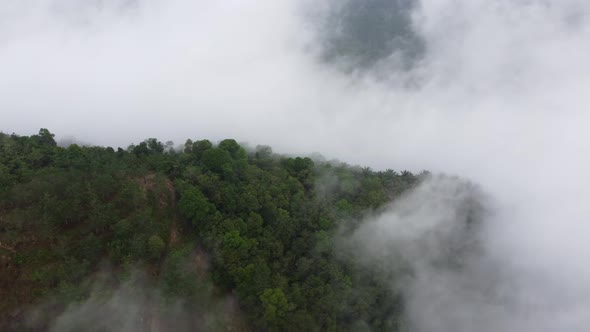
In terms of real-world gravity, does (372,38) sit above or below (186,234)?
above

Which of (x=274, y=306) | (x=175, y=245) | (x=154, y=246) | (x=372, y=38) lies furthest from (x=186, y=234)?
(x=372, y=38)

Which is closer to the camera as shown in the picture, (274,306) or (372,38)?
(274,306)

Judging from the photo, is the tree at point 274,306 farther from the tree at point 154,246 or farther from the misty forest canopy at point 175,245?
the tree at point 154,246

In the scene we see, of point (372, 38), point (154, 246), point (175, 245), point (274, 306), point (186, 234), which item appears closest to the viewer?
point (154, 246)

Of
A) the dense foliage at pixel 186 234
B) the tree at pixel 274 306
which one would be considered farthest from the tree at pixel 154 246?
the tree at pixel 274 306

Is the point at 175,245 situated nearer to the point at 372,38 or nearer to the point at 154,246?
the point at 154,246

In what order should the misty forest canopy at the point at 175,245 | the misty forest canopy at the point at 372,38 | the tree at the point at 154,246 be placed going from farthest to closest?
the misty forest canopy at the point at 372,38 < the tree at the point at 154,246 < the misty forest canopy at the point at 175,245

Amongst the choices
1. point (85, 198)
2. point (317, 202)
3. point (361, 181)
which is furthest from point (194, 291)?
point (361, 181)

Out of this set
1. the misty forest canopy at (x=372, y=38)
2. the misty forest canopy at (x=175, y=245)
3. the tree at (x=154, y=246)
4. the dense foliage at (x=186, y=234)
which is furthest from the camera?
the misty forest canopy at (x=372, y=38)
